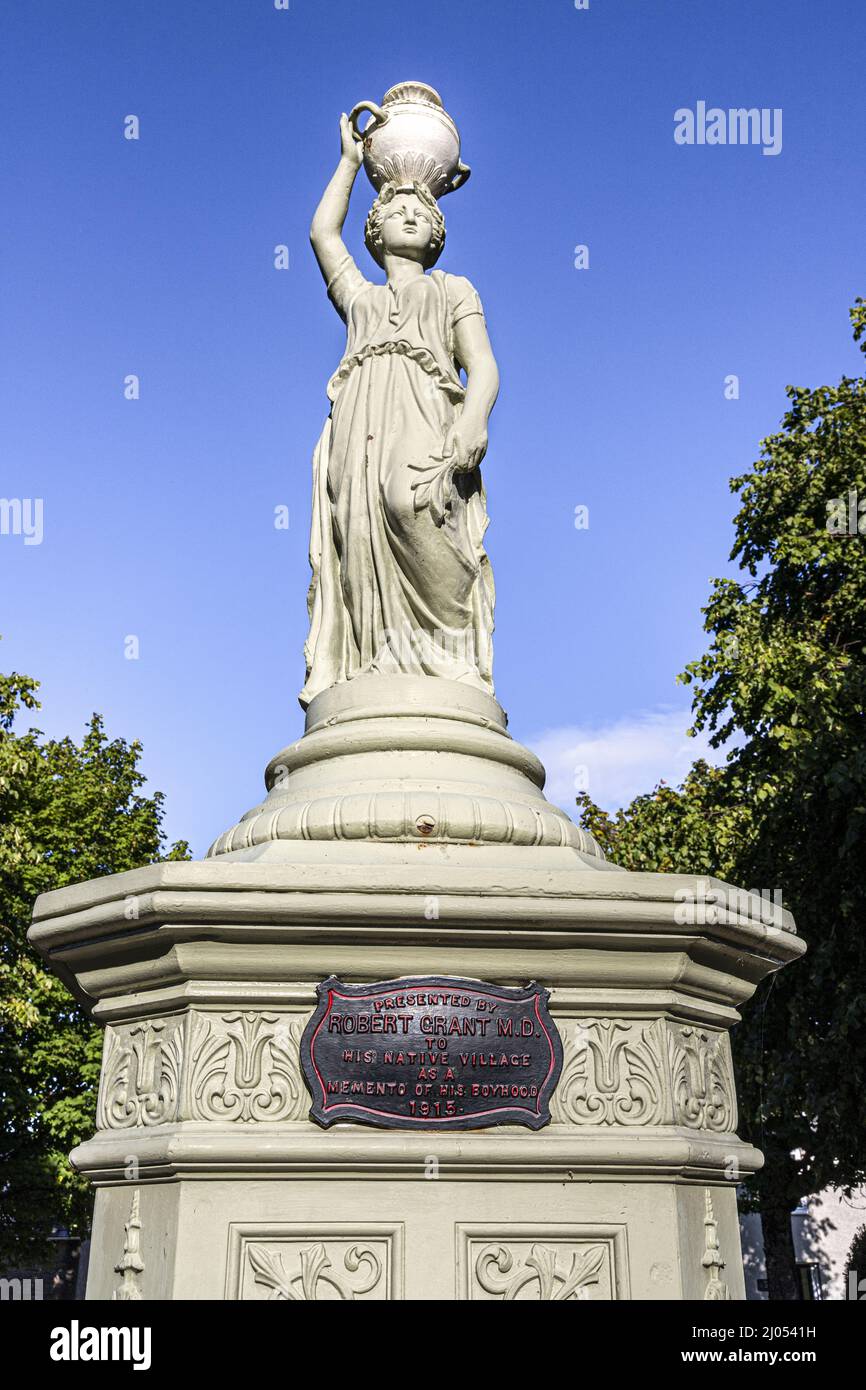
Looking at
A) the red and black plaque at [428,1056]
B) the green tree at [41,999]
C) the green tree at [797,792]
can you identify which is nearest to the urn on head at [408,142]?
the red and black plaque at [428,1056]

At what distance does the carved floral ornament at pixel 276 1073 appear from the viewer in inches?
181

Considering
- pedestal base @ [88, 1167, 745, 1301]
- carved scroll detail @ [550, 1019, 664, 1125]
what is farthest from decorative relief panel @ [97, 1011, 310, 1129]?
carved scroll detail @ [550, 1019, 664, 1125]

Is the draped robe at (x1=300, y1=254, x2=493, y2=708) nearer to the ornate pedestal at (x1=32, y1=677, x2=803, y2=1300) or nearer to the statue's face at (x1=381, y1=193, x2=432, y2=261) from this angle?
the statue's face at (x1=381, y1=193, x2=432, y2=261)

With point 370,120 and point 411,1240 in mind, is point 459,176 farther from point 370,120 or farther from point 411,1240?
point 411,1240

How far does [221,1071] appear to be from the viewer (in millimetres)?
4629

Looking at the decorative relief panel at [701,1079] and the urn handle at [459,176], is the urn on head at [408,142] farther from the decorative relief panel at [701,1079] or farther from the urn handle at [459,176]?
the decorative relief panel at [701,1079]

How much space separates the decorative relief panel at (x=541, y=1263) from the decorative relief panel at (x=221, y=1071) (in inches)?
32.0

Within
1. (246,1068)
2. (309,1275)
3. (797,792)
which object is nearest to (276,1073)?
(246,1068)

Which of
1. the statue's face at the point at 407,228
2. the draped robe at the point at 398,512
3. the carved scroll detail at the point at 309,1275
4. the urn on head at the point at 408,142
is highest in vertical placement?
Result: the urn on head at the point at 408,142

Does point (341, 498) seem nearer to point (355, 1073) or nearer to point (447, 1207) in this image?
point (355, 1073)

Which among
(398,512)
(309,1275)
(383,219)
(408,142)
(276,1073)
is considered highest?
(408,142)

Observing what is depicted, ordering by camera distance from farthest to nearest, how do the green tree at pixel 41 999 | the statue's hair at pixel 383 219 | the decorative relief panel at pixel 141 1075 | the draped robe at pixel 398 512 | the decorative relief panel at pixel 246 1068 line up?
the green tree at pixel 41 999 < the statue's hair at pixel 383 219 < the draped robe at pixel 398 512 < the decorative relief panel at pixel 141 1075 < the decorative relief panel at pixel 246 1068

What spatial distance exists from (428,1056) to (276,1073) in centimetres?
57
